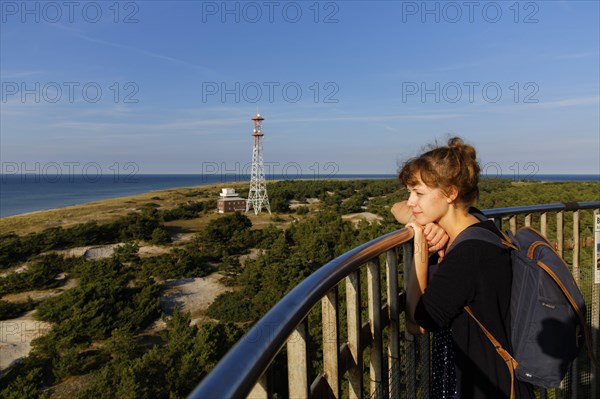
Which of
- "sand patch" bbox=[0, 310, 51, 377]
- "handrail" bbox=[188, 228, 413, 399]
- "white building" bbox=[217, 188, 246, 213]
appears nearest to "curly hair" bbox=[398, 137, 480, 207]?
"handrail" bbox=[188, 228, 413, 399]

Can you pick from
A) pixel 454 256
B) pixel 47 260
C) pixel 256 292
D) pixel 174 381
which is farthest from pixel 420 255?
pixel 47 260

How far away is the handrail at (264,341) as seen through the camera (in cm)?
71

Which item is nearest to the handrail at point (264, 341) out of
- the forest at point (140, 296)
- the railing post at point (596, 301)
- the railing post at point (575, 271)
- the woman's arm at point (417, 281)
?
the woman's arm at point (417, 281)

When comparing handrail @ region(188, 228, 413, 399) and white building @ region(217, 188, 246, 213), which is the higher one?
handrail @ region(188, 228, 413, 399)

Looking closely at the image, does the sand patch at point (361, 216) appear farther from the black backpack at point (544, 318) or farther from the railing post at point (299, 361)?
the railing post at point (299, 361)

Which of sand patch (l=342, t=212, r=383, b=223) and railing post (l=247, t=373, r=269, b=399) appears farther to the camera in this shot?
sand patch (l=342, t=212, r=383, b=223)

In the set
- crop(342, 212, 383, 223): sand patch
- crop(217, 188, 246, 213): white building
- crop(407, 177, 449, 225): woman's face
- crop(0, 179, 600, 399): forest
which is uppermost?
crop(407, 177, 449, 225): woman's face

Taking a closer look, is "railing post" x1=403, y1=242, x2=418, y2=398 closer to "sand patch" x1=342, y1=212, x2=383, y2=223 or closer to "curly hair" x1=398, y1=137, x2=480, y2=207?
"curly hair" x1=398, y1=137, x2=480, y2=207

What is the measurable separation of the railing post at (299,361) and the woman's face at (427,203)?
88cm

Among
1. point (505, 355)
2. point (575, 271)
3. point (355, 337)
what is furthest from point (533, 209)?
point (355, 337)

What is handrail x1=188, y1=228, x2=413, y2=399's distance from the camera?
71 cm

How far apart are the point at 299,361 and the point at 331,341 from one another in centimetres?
24

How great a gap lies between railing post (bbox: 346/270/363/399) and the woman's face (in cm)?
44

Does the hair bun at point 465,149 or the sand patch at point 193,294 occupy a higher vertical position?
the hair bun at point 465,149
